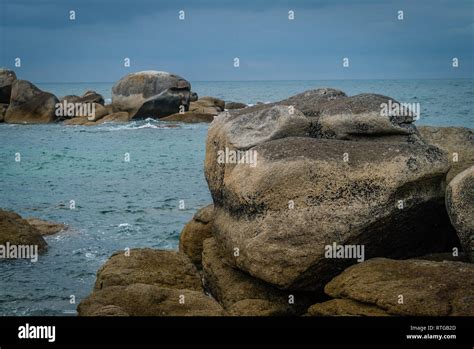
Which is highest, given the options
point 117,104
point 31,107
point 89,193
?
point 117,104

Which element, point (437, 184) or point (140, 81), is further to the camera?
point (140, 81)

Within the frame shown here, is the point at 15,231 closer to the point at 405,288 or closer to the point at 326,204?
the point at 326,204

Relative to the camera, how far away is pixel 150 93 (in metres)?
59.4

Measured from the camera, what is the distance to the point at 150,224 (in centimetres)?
2275

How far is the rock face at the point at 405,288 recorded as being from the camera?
9359 mm

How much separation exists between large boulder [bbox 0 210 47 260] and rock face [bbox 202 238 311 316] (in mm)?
5522

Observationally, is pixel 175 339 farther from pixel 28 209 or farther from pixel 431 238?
pixel 28 209

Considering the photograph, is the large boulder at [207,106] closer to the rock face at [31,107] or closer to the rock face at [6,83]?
the rock face at [31,107]

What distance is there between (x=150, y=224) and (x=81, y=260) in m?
5.33

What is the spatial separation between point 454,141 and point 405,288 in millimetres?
6155

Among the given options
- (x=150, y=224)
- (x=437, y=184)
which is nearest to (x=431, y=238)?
(x=437, y=184)

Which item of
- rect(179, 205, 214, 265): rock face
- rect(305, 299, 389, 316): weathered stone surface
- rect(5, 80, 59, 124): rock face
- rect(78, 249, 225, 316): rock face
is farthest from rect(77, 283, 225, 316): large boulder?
rect(5, 80, 59, 124): rock face

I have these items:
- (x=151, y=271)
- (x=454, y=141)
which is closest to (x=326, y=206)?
(x=151, y=271)

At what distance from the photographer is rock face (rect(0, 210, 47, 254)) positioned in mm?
16594
